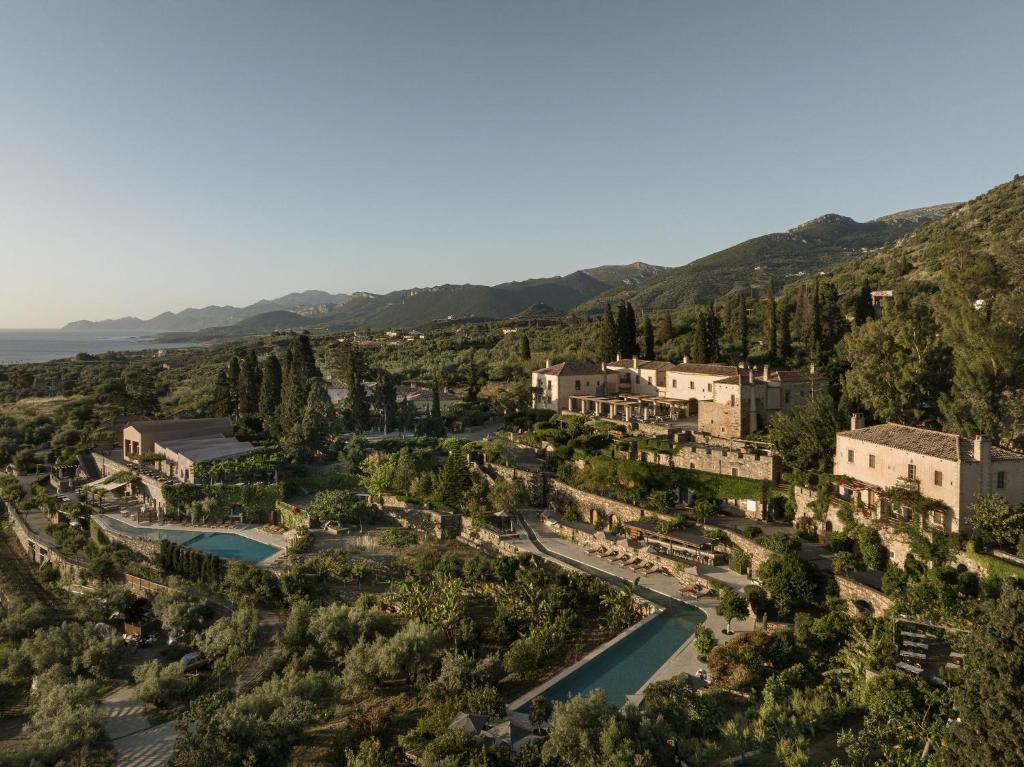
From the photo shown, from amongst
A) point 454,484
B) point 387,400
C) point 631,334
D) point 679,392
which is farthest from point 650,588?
point 631,334

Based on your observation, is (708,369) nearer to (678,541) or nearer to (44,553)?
(678,541)

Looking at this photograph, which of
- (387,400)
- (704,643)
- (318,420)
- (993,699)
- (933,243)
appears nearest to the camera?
(993,699)

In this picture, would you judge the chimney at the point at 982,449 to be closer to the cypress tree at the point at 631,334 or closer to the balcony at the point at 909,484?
Result: the balcony at the point at 909,484

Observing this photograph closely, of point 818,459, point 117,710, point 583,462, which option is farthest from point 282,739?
point 818,459

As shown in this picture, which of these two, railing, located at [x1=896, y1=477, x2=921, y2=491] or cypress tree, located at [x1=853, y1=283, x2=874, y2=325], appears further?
cypress tree, located at [x1=853, y1=283, x2=874, y2=325]

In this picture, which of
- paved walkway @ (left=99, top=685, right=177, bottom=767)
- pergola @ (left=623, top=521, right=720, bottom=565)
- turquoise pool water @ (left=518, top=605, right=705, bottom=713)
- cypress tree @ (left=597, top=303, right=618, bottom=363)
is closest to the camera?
paved walkway @ (left=99, top=685, right=177, bottom=767)

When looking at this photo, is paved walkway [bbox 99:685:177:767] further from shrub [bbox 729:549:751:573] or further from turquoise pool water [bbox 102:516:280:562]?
shrub [bbox 729:549:751:573]

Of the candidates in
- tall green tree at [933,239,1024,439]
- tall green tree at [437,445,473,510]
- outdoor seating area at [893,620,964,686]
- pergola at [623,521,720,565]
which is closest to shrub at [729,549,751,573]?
pergola at [623,521,720,565]
